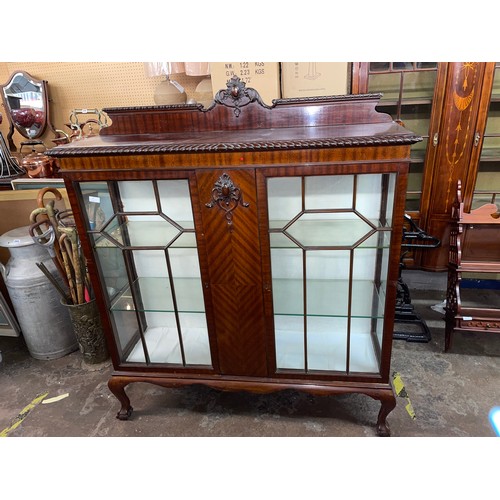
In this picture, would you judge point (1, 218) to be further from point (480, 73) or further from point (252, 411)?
point (480, 73)

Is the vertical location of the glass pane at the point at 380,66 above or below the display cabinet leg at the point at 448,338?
above

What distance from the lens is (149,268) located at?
148cm

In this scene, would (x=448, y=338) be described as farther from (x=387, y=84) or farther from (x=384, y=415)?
(x=387, y=84)

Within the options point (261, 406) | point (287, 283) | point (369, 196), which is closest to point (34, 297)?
point (261, 406)

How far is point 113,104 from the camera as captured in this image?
232cm

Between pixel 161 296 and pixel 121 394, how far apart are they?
20.2 inches

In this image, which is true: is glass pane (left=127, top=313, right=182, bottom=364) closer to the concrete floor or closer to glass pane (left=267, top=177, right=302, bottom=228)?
the concrete floor

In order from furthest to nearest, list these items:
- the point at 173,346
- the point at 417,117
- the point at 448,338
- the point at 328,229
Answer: the point at 417,117 < the point at 448,338 < the point at 173,346 < the point at 328,229

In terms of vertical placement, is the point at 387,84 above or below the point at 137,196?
above

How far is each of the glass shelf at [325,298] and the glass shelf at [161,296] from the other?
1.05 feet

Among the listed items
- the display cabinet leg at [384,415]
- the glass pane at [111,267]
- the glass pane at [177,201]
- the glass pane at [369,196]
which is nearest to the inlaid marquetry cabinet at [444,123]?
the glass pane at [369,196]

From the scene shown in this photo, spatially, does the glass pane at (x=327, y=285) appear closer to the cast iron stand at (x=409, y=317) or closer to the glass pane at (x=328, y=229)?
the glass pane at (x=328, y=229)

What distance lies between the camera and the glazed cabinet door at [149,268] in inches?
51.6

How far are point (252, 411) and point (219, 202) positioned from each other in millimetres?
1024
